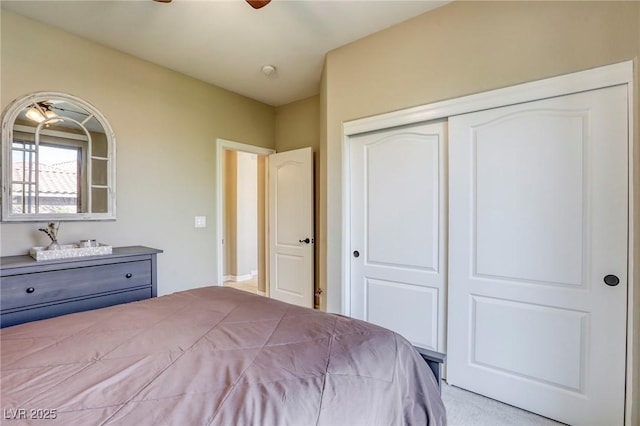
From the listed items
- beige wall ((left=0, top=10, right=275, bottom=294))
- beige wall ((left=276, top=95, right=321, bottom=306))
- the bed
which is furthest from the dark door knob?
beige wall ((left=0, top=10, right=275, bottom=294))

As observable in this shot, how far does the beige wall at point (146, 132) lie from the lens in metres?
2.09

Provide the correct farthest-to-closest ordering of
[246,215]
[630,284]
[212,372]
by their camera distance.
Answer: [246,215] → [630,284] → [212,372]

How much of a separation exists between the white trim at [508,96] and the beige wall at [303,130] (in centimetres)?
112

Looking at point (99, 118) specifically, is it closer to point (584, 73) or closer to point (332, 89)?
point (332, 89)

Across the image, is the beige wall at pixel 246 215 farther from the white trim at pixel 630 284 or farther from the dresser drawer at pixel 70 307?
the white trim at pixel 630 284

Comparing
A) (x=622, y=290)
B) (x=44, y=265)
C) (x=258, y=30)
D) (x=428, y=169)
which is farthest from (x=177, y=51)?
(x=622, y=290)

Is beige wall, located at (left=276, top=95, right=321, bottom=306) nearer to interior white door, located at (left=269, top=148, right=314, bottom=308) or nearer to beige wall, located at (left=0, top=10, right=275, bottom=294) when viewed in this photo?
interior white door, located at (left=269, top=148, right=314, bottom=308)

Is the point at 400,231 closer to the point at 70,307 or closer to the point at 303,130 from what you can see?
the point at 303,130

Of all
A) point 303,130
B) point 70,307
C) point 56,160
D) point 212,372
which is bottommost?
point 70,307

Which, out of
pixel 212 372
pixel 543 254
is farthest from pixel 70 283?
pixel 543 254

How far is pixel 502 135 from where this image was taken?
1.88 meters

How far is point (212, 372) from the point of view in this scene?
88 centimetres

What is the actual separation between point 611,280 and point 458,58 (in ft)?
5.33

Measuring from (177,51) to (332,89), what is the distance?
142cm
